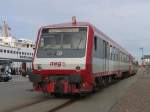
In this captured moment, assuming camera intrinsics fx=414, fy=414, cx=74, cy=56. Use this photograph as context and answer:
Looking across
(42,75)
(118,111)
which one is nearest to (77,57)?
(42,75)

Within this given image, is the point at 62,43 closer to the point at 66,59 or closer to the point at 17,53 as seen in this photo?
the point at 66,59

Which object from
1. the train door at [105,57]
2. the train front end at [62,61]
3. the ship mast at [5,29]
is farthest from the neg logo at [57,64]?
the ship mast at [5,29]

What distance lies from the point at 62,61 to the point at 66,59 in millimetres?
202

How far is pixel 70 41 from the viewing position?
19156 mm

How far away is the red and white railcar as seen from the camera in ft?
59.4

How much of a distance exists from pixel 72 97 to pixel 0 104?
15.9 ft

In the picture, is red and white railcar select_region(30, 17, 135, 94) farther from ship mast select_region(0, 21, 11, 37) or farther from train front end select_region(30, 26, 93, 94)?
ship mast select_region(0, 21, 11, 37)

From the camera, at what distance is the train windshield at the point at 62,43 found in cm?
1884

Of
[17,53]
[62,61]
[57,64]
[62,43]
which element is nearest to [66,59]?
[62,61]

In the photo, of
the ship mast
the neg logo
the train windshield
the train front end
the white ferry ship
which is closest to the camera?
the train front end

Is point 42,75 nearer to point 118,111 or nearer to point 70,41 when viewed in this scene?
point 70,41

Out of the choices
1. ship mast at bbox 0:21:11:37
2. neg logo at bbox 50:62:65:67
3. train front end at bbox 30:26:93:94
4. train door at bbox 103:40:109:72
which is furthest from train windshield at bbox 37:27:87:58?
ship mast at bbox 0:21:11:37

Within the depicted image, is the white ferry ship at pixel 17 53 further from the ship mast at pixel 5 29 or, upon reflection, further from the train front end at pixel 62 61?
the train front end at pixel 62 61

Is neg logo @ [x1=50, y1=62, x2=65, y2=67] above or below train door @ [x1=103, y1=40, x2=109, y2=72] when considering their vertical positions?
below
